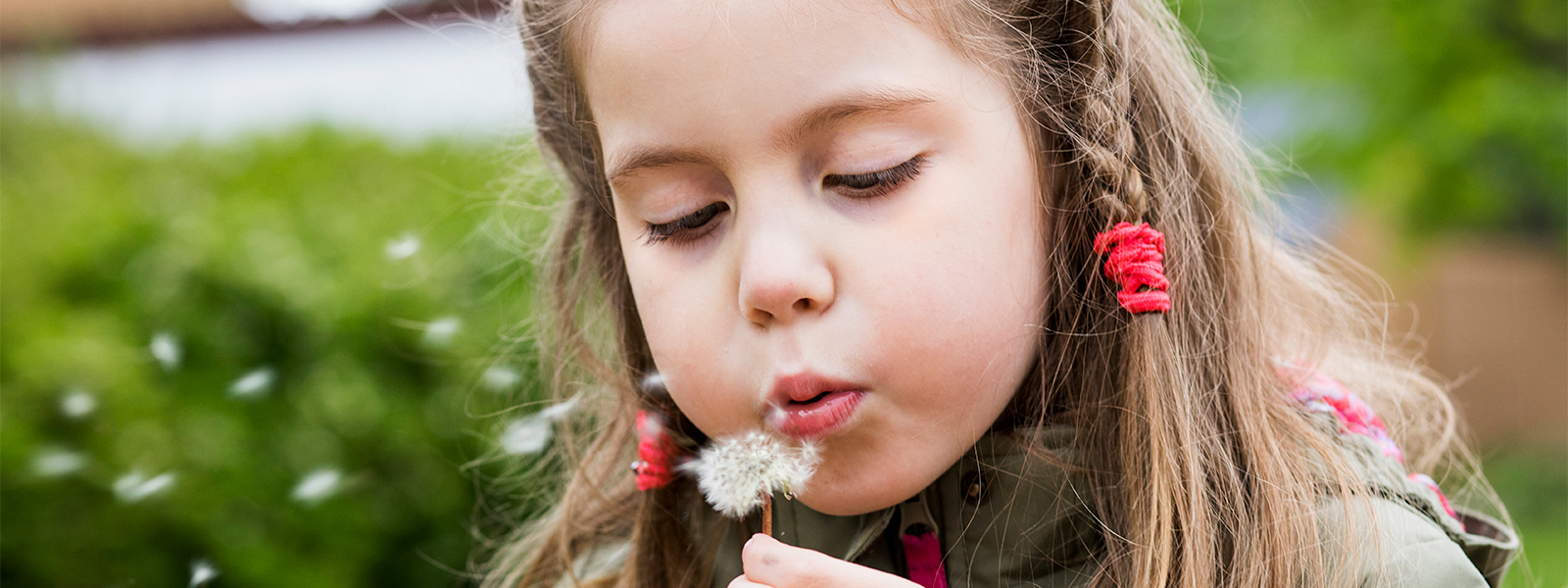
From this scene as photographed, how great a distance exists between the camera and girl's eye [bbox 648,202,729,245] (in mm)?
1380

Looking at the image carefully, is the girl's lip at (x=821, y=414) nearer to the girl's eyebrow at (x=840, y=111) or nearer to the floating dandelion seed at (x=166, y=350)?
the girl's eyebrow at (x=840, y=111)

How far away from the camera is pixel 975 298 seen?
1323 mm

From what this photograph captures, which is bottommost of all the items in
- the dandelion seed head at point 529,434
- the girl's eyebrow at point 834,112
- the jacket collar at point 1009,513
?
the dandelion seed head at point 529,434

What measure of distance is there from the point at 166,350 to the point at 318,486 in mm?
475

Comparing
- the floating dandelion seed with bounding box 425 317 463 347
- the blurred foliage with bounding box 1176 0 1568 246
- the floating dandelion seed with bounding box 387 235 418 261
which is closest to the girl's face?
the floating dandelion seed with bounding box 387 235 418 261

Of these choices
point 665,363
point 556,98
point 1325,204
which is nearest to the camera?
point 665,363

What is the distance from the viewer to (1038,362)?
1509 millimetres

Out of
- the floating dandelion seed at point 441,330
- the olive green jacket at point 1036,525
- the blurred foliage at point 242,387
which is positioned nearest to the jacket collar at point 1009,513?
the olive green jacket at point 1036,525

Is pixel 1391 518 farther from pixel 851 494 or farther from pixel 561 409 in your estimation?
pixel 561 409

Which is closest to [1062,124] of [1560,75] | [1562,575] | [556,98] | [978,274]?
[978,274]

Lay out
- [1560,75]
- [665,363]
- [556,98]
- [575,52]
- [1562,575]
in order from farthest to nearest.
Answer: [1560,75]
[1562,575]
[556,98]
[575,52]
[665,363]

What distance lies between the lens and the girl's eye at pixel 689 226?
1.38 metres

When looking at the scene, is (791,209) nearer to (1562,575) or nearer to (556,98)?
(556,98)

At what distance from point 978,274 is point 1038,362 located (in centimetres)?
24
